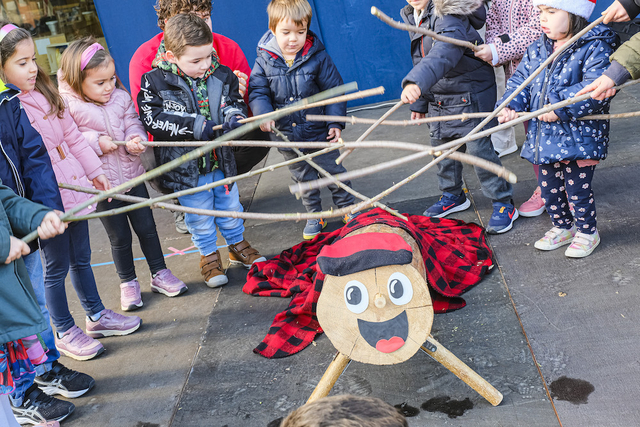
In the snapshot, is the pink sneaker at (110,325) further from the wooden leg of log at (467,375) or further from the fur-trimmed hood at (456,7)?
the fur-trimmed hood at (456,7)

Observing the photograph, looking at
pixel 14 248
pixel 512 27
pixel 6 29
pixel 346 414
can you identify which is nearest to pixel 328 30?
pixel 512 27

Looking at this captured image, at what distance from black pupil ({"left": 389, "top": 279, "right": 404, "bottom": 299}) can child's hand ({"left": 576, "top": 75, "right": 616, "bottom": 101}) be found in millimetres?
1273

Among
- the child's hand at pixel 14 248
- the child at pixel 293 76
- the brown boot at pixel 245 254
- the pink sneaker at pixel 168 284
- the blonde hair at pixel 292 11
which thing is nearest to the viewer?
the child's hand at pixel 14 248

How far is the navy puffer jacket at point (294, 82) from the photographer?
148 inches

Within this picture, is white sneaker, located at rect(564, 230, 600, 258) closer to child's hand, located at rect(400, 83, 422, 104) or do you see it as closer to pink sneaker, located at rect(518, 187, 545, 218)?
pink sneaker, located at rect(518, 187, 545, 218)

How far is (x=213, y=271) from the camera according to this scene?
380cm

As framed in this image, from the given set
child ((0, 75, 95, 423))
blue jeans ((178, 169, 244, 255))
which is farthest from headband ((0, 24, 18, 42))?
blue jeans ((178, 169, 244, 255))

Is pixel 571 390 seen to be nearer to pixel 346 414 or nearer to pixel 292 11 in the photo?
pixel 346 414

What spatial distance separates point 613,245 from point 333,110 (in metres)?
1.91

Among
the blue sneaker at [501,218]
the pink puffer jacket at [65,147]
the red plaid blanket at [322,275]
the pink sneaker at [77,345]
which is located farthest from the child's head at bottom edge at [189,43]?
the blue sneaker at [501,218]

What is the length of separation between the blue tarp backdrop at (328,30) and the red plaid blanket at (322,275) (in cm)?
326

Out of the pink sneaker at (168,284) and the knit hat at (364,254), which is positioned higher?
the knit hat at (364,254)

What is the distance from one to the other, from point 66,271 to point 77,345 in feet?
1.54

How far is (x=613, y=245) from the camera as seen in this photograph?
3.33 meters
